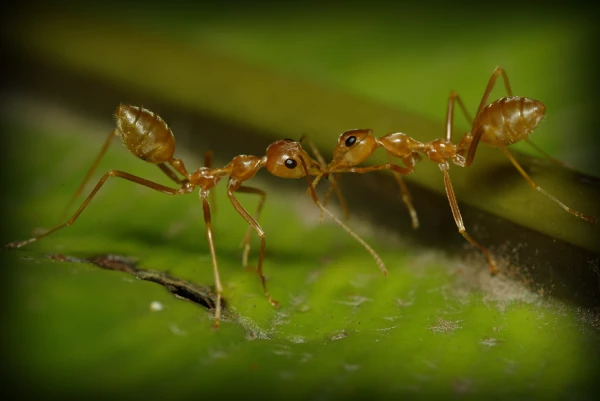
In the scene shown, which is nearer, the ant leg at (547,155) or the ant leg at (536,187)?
the ant leg at (536,187)

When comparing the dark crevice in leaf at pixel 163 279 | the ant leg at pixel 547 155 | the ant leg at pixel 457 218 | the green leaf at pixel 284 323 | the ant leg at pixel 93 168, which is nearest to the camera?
the green leaf at pixel 284 323

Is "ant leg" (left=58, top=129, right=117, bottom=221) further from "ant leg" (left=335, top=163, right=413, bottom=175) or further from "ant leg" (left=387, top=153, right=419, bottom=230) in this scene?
"ant leg" (left=387, top=153, right=419, bottom=230)

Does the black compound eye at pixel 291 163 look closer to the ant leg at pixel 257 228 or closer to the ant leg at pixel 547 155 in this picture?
the ant leg at pixel 257 228

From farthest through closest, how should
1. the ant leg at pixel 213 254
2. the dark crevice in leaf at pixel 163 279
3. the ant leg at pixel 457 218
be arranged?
the ant leg at pixel 457 218
the dark crevice in leaf at pixel 163 279
the ant leg at pixel 213 254

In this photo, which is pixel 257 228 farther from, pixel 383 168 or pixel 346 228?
pixel 383 168

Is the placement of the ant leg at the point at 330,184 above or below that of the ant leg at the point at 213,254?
above

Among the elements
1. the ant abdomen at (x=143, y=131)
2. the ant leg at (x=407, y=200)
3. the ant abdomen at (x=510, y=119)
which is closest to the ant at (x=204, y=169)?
the ant abdomen at (x=143, y=131)

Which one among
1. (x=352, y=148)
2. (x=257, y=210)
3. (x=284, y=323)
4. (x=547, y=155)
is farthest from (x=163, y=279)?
(x=547, y=155)
